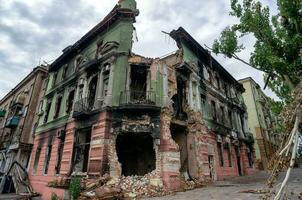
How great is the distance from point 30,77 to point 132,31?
17.0 metres

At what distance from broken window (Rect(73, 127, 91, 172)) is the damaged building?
59 mm

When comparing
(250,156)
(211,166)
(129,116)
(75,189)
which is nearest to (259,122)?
(250,156)

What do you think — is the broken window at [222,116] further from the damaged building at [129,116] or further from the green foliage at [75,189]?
the green foliage at [75,189]

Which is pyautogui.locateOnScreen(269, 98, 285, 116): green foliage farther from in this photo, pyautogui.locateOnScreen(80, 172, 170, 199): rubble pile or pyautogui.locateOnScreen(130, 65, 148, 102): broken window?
pyautogui.locateOnScreen(130, 65, 148, 102): broken window

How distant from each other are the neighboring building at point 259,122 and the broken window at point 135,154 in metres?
17.1

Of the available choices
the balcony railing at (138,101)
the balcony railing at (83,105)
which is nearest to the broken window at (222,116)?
the balcony railing at (138,101)

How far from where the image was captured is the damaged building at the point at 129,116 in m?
11.4

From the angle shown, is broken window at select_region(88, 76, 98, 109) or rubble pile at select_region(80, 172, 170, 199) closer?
rubble pile at select_region(80, 172, 170, 199)

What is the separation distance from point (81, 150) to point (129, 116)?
391cm

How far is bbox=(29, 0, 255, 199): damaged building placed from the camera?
1138 cm

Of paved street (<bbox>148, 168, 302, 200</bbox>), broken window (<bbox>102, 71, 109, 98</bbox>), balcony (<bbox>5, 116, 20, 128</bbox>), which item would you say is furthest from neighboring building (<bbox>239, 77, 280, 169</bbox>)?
balcony (<bbox>5, 116, 20, 128</bbox>)

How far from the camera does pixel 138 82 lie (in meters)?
14.3

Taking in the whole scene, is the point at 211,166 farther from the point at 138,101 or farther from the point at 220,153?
the point at 138,101

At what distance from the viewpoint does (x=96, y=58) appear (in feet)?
48.2
